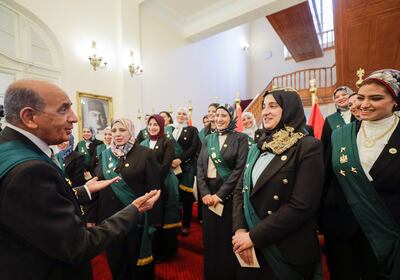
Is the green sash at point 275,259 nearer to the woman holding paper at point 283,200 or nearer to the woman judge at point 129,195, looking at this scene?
the woman holding paper at point 283,200

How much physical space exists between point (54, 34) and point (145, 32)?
260 centimetres

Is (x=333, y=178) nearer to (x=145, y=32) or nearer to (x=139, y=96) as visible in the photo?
(x=139, y=96)

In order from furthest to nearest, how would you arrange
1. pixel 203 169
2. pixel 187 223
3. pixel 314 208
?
pixel 187 223 < pixel 203 169 < pixel 314 208

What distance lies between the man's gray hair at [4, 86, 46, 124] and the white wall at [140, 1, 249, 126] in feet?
18.8

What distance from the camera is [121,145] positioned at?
2.13 meters

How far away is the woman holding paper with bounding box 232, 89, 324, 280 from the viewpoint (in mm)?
1266

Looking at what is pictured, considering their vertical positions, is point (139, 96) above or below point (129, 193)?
above

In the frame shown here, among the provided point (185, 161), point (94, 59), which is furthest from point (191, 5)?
point (185, 161)

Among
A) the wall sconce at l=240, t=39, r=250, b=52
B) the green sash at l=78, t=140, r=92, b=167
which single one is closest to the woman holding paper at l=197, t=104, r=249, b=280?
the green sash at l=78, t=140, r=92, b=167

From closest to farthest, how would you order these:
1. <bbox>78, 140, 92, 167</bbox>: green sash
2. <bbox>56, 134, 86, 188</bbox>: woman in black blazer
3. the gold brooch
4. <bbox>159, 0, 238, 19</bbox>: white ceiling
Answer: the gold brooch, <bbox>56, 134, 86, 188</bbox>: woman in black blazer, <bbox>78, 140, 92, 167</bbox>: green sash, <bbox>159, 0, 238, 19</bbox>: white ceiling

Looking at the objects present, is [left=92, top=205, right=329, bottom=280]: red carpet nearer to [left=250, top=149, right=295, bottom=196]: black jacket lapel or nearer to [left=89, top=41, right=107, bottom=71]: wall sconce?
[left=250, top=149, right=295, bottom=196]: black jacket lapel

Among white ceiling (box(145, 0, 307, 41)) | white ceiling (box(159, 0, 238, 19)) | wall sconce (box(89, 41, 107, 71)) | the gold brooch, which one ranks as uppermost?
white ceiling (box(159, 0, 238, 19))

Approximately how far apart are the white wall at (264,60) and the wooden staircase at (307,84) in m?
1.33

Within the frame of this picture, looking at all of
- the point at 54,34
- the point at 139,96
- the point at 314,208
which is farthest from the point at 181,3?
the point at 314,208
